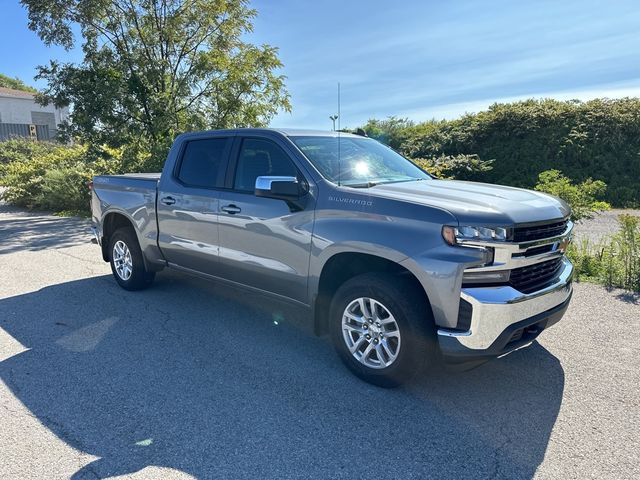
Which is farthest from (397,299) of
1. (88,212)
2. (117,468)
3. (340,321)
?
(88,212)

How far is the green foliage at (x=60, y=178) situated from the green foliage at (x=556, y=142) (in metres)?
11.2

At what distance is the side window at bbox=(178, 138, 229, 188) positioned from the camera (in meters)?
4.84

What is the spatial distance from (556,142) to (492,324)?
1408cm

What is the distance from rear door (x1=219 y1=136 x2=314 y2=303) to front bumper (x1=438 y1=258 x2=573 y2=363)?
133cm

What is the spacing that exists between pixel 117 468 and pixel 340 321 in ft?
5.87

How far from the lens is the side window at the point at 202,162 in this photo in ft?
15.9

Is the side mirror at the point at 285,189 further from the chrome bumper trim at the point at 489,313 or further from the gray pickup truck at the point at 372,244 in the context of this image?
the chrome bumper trim at the point at 489,313

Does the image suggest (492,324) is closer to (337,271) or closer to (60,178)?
(337,271)

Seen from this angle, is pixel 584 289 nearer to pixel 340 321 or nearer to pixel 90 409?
pixel 340 321

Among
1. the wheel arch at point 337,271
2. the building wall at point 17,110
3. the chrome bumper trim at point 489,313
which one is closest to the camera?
the chrome bumper trim at point 489,313

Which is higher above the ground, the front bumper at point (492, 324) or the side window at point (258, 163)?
the side window at point (258, 163)

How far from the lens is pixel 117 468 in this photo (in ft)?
8.83

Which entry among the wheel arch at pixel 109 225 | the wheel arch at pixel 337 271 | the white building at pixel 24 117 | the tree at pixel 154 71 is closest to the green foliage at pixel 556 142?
the tree at pixel 154 71

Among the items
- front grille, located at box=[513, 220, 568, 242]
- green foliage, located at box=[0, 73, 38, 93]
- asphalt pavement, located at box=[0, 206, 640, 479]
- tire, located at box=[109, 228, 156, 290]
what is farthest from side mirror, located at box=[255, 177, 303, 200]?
green foliage, located at box=[0, 73, 38, 93]
